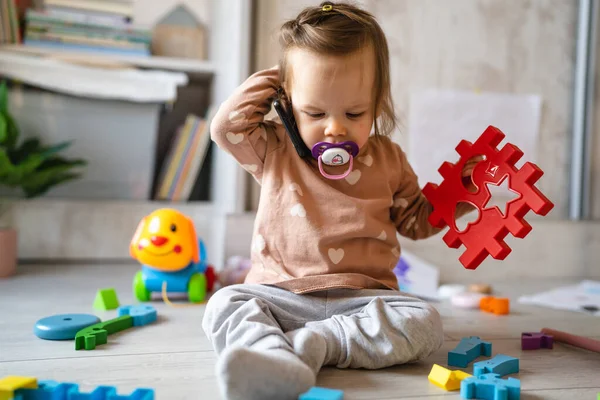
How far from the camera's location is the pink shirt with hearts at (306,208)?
0.93 m

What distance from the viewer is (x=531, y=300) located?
136cm

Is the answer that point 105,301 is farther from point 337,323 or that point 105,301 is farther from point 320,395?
point 320,395

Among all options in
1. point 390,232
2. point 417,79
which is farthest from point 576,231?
point 390,232

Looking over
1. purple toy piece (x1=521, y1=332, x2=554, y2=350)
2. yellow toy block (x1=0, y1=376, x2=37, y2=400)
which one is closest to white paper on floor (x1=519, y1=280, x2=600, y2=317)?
purple toy piece (x1=521, y1=332, x2=554, y2=350)

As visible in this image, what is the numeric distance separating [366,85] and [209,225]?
0.98 meters

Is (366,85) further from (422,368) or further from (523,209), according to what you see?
(422,368)

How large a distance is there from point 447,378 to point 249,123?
49 cm

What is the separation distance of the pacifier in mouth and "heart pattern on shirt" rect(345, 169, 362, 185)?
56 mm

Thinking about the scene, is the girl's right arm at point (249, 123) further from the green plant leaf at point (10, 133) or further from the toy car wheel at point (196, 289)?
the green plant leaf at point (10, 133)

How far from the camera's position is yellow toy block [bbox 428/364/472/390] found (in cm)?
72

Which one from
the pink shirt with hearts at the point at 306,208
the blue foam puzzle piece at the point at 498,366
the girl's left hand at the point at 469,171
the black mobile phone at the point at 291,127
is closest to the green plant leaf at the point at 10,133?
the pink shirt with hearts at the point at 306,208

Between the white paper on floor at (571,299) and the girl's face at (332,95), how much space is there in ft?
2.30

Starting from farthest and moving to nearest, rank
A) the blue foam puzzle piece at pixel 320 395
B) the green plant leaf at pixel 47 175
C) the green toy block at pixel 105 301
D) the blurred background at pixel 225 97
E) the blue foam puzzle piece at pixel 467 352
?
the blurred background at pixel 225 97, the green plant leaf at pixel 47 175, the green toy block at pixel 105 301, the blue foam puzzle piece at pixel 467 352, the blue foam puzzle piece at pixel 320 395

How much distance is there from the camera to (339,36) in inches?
34.3
